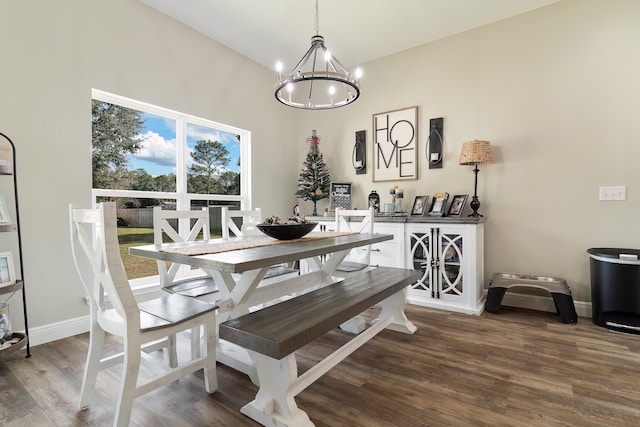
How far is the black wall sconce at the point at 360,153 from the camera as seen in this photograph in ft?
13.5

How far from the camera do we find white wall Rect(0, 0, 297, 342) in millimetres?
2277

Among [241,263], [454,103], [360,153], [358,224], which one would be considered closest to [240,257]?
[241,263]

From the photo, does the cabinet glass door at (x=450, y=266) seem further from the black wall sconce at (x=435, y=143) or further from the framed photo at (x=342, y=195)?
the framed photo at (x=342, y=195)

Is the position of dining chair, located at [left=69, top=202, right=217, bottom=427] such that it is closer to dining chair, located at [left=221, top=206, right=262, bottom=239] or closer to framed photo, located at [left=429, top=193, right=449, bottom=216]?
dining chair, located at [left=221, top=206, right=262, bottom=239]

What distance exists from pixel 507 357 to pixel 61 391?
2.70m

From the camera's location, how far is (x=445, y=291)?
312 centimetres

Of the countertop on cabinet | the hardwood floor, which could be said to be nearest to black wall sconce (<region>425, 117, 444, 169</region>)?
the countertop on cabinet

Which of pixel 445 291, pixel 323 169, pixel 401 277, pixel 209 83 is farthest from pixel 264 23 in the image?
pixel 445 291

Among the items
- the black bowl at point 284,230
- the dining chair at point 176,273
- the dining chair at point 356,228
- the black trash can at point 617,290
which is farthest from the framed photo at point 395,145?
the dining chair at point 176,273

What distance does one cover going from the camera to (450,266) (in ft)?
10.2

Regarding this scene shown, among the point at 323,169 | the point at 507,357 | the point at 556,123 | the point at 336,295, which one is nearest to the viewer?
the point at 336,295

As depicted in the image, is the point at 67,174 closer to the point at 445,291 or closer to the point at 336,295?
the point at 336,295

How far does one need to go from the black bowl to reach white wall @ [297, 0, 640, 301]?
200cm

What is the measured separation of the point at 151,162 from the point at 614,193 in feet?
14.2
